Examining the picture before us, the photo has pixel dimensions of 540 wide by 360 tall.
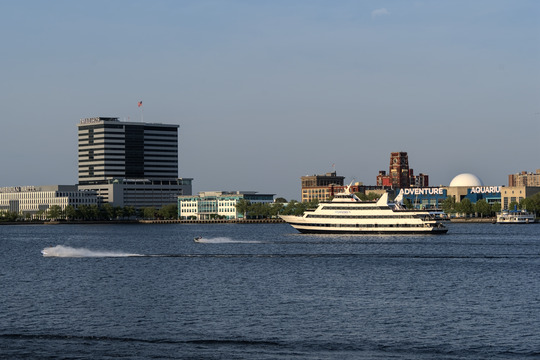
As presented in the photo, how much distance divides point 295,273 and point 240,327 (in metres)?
35.5

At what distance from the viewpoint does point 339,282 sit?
81.9 meters

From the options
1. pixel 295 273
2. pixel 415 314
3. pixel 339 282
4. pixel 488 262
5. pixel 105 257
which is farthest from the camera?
pixel 105 257

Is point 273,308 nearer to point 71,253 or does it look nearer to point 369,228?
point 71,253

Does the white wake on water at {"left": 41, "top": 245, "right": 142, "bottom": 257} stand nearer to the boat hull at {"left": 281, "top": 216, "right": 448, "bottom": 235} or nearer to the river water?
the river water

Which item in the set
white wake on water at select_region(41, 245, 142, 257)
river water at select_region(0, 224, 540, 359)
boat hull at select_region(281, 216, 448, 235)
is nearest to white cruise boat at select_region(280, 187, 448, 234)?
boat hull at select_region(281, 216, 448, 235)

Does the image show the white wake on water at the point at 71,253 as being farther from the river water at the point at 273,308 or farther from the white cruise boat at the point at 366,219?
the white cruise boat at the point at 366,219

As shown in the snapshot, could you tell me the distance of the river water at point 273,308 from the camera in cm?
4953

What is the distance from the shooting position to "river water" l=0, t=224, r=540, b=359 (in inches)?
1950

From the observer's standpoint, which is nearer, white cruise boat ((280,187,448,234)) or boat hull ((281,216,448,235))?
boat hull ((281,216,448,235))

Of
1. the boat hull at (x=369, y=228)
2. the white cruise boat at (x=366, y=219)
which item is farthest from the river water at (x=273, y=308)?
the white cruise boat at (x=366, y=219)

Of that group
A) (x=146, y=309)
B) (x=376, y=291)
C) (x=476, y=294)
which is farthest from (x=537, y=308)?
(x=146, y=309)

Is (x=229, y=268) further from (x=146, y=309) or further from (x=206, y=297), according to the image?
(x=146, y=309)

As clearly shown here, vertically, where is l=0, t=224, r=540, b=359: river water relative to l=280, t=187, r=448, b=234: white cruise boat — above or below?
below

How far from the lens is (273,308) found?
6412cm
